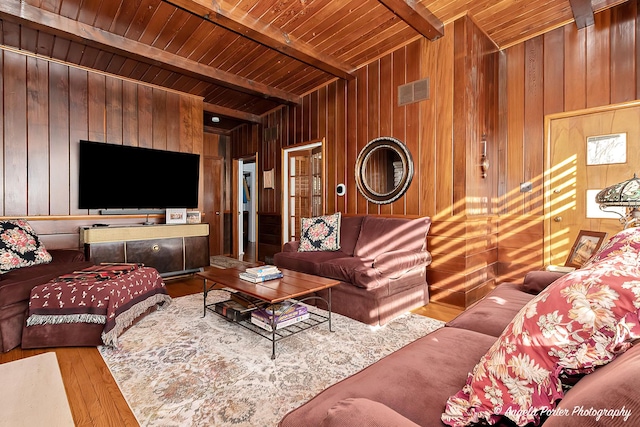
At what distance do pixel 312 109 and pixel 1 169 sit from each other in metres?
3.95

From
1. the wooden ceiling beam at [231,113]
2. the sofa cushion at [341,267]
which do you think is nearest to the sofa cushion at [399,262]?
the sofa cushion at [341,267]

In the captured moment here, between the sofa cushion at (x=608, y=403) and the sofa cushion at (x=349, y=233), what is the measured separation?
3.23m

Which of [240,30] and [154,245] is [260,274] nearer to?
[154,245]

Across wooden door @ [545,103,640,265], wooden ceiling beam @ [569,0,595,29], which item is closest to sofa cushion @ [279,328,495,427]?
wooden door @ [545,103,640,265]

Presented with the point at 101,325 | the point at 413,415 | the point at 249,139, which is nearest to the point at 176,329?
the point at 101,325

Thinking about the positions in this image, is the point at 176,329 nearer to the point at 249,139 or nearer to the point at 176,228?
the point at 176,228

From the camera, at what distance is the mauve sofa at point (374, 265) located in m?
2.80

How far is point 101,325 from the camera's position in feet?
7.68

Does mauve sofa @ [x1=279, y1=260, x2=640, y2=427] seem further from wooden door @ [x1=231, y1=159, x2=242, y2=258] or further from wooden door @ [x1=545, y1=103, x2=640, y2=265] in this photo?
→ wooden door @ [x1=231, y1=159, x2=242, y2=258]

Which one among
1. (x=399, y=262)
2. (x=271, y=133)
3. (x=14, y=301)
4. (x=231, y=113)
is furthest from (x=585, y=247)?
(x=231, y=113)

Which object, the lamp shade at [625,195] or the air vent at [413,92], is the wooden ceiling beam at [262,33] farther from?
the lamp shade at [625,195]

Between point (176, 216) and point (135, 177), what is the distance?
2.45 ft

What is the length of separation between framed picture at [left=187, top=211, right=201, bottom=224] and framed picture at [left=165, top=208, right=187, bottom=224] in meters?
0.08

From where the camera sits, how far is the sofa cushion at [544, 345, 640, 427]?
481 mm
